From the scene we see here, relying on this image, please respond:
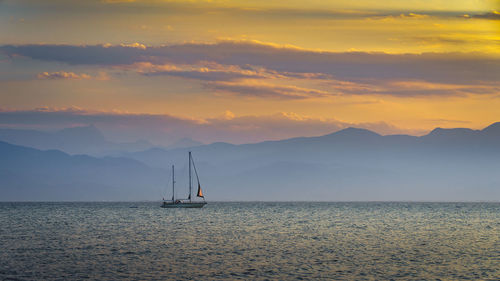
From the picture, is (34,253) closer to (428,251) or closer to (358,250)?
(358,250)

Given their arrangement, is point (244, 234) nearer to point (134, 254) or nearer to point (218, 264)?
point (134, 254)

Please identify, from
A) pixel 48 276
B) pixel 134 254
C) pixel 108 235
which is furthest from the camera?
pixel 108 235

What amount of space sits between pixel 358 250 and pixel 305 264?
618 inches

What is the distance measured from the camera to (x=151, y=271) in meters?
57.4

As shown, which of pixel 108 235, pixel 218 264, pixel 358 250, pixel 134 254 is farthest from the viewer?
pixel 108 235

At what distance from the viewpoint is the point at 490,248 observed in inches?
3108

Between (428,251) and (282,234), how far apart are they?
31.6m

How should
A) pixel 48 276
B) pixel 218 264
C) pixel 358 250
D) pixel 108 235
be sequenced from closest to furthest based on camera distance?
pixel 48 276 < pixel 218 264 < pixel 358 250 < pixel 108 235

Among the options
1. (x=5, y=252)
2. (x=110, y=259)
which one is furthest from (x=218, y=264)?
(x=5, y=252)

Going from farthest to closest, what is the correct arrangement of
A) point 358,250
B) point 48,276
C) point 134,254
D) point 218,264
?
point 358,250 < point 134,254 < point 218,264 < point 48,276

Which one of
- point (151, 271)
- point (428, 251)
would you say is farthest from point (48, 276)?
point (428, 251)

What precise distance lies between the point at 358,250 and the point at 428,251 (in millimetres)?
8419

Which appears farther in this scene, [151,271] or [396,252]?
[396,252]

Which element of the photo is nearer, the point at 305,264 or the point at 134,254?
the point at 305,264
